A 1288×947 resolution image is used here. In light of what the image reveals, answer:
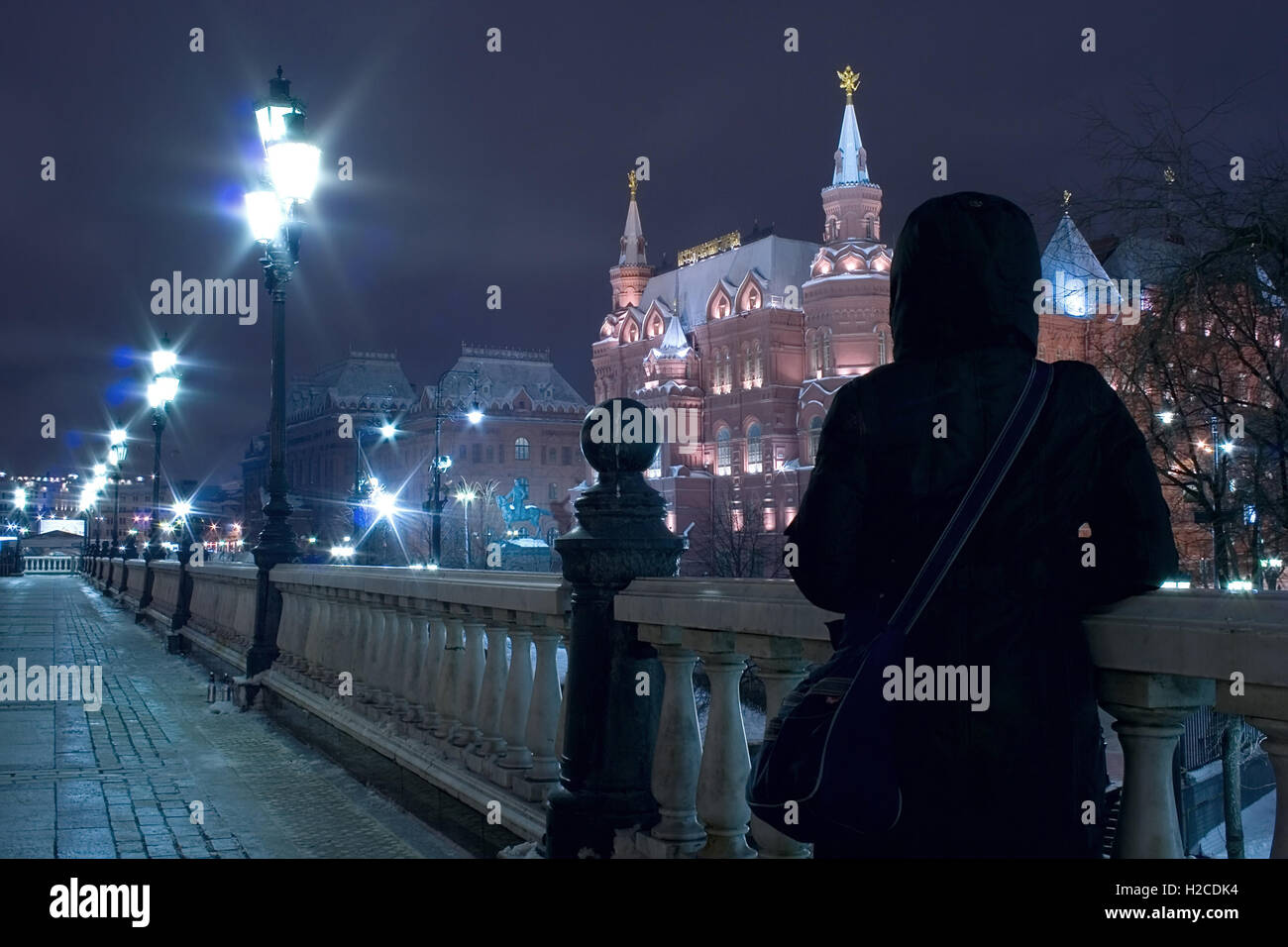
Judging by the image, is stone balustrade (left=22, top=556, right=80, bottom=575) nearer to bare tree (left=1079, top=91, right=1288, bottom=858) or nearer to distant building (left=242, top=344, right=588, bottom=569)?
distant building (left=242, top=344, right=588, bottom=569)

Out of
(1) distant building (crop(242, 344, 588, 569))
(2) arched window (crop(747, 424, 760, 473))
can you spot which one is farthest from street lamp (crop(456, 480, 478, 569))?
(2) arched window (crop(747, 424, 760, 473))

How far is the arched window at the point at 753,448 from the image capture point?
89.5 meters

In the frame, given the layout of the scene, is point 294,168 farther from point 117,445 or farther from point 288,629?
point 117,445

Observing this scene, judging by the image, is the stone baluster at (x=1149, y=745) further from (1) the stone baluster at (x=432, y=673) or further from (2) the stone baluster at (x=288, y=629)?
(2) the stone baluster at (x=288, y=629)

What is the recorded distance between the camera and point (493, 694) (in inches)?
266

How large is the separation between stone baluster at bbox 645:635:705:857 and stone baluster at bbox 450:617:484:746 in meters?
2.38

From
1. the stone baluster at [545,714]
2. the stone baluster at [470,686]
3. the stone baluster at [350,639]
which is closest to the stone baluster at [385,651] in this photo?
the stone baluster at [350,639]

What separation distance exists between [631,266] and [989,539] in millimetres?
113174

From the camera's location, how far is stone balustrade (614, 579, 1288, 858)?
261 cm

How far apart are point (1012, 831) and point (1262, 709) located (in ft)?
1.98

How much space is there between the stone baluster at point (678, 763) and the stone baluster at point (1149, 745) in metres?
2.07

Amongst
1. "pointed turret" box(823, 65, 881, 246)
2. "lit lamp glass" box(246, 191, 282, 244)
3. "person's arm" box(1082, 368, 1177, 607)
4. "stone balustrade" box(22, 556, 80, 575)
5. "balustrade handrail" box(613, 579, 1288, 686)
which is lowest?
"stone balustrade" box(22, 556, 80, 575)

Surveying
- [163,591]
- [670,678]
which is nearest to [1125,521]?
[670,678]
